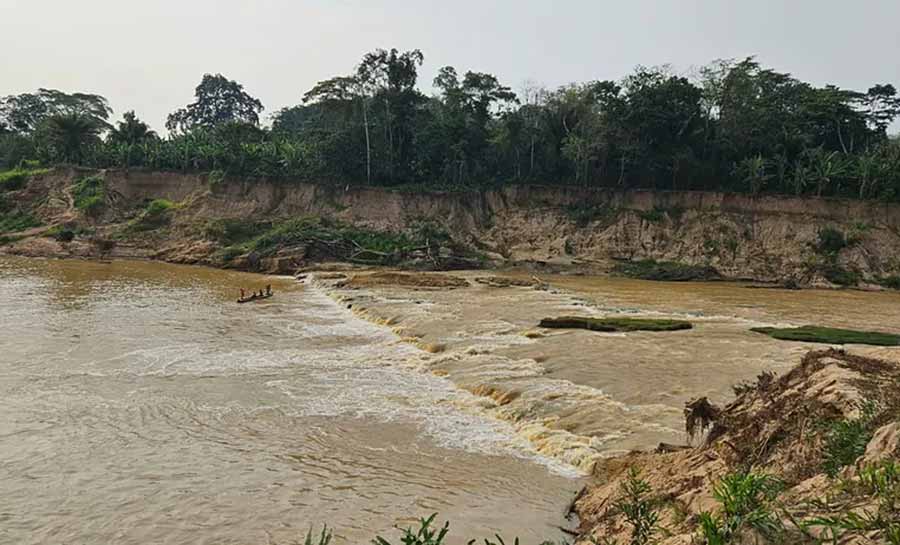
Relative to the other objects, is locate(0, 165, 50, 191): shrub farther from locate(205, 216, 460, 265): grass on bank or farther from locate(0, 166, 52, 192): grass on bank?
locate(205, 216, 460, 265): grass on bank

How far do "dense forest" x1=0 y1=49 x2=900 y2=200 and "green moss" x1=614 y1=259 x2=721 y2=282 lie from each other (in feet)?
26.1

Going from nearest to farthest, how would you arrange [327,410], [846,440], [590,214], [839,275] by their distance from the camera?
[846,440], [327,410], [839,275], [590,214]

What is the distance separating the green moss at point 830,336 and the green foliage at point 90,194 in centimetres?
4513

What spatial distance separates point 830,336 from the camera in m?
17.6

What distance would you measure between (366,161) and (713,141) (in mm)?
25760

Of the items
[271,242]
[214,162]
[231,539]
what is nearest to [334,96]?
[214,162]

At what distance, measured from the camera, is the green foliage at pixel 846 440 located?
214 inches

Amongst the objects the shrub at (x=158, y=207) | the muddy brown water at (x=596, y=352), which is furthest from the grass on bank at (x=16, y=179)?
the muddy brown water at (x=596, y=352)

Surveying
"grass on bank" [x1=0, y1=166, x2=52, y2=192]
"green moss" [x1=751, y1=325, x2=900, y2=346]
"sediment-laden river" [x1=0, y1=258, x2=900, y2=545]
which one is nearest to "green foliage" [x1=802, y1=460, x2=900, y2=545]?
"sediment-laden river" [x1=0, y1=258, x2=900, y2=545]

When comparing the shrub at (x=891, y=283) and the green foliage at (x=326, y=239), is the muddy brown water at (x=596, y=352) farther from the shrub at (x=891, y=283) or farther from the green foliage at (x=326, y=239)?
the green foliage at (x=326, y=239)

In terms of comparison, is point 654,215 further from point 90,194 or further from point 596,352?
point 90,194

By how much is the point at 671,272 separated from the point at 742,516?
1497 inches

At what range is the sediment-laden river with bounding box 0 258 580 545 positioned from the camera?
8188mm

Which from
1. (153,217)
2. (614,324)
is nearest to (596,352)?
(614,324)
